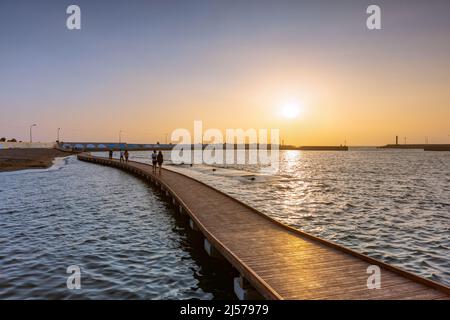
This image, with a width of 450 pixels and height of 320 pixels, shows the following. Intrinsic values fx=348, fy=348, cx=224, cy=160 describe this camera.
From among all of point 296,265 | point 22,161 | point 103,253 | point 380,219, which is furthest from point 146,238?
point 22,161

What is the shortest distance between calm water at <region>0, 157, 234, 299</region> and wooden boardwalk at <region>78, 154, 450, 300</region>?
1241 millimetres

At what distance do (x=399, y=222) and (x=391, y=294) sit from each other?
14.6 meters

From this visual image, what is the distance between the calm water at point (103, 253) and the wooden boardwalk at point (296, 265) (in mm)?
1241

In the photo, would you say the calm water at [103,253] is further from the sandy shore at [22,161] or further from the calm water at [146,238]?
the sandy shore at [22,161]

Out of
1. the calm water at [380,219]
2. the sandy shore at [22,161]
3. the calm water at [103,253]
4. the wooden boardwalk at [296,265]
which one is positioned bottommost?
the calm water at [380,219]

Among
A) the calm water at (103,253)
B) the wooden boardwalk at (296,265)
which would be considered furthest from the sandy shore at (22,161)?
the wooden boardwalk at (296,265)

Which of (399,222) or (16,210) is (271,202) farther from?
(16,210)

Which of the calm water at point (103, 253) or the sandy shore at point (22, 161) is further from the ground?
the sandy shore at point (22, 161)

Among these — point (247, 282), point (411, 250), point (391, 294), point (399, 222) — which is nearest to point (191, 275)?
point (247, 282)

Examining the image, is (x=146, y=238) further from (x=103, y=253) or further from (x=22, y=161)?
(x=22, y=161)

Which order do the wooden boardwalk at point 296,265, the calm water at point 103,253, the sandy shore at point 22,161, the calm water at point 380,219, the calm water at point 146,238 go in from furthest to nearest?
the sandy shore at point 22,161 < the calm water at point 380,219 < the calm water at point 146,238 < the calm water at point 103,253 < the wooden boardwalk at point 296,265

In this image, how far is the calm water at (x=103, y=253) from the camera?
10.3m

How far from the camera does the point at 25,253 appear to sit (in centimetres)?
1324

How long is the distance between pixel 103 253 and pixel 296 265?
308 inches
